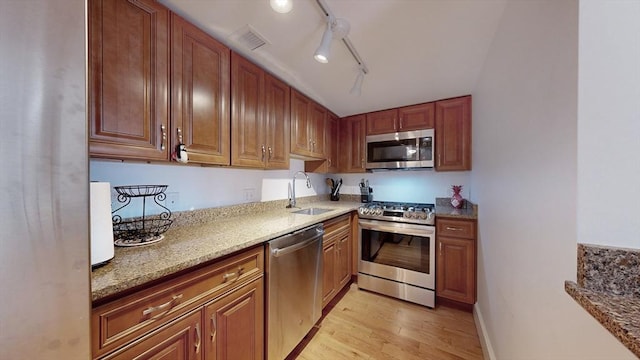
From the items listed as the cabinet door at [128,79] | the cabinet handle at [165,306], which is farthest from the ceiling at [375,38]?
the cabinet handle at [165,306]

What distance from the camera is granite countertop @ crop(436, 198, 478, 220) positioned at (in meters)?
2.00

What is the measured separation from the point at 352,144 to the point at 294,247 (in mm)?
1871

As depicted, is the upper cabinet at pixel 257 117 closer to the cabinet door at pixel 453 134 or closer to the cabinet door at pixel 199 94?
the cabinet door at pixel 199 94

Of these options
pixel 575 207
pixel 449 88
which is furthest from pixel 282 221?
pixel 449 88

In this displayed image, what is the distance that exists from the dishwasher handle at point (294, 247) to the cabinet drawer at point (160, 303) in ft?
0.57

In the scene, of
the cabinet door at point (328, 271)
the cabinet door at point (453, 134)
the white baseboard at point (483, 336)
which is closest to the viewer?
the white baseboard at point (483, 336)

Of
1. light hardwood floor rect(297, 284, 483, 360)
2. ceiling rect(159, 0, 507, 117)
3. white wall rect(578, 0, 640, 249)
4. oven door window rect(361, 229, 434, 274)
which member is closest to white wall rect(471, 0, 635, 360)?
white wall rect(578, 0, 640, 249)

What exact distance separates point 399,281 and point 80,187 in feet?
7.91

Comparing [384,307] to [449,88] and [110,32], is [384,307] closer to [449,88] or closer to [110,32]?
[449,88]

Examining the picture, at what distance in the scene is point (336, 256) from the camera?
2.09m

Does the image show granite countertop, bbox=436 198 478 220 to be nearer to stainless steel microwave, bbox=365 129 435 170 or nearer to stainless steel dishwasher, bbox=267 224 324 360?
stainless steel microwave, bbox=365 129 435 170

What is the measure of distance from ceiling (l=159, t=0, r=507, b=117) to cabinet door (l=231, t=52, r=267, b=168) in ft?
0.41

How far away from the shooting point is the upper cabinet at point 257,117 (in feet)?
4.82

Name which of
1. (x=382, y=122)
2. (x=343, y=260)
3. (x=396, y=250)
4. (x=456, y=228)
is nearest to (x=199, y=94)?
(x=343, y=260)
